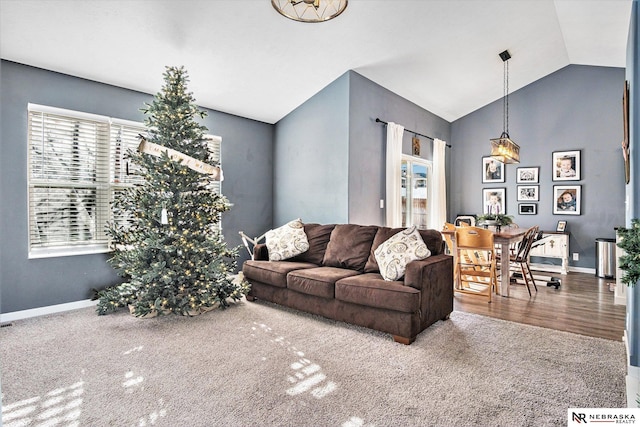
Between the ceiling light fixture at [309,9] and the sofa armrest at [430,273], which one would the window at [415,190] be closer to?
the sofa armrest at [430,273]

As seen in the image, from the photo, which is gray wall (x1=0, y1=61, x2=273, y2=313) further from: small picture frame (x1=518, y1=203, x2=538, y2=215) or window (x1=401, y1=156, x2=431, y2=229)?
small picture frame (x1=518, y1=203, x2=538, y2=215)

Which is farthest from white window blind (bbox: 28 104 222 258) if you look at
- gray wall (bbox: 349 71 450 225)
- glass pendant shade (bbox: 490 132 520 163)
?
glass pendant shade (bbox: 490 132 520 163)

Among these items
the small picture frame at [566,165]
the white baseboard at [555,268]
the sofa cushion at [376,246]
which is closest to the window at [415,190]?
the white baseboard at [555,268]

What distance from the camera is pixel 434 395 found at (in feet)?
7.25

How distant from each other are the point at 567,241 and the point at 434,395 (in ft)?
17.1

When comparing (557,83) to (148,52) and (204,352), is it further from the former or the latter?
(204,352)

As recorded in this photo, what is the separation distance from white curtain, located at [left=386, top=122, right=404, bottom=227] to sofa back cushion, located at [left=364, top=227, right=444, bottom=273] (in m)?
1.62

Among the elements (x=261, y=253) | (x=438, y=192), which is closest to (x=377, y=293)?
(x=261, y=253)

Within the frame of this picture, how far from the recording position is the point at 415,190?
653 centimetres

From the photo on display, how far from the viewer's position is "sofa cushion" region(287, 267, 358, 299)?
11.3ft

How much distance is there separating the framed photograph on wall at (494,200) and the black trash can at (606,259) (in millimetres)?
1641

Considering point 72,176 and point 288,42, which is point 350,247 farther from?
point 72,176

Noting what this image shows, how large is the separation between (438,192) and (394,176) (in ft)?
5.60

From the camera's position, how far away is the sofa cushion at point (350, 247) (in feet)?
12.8
